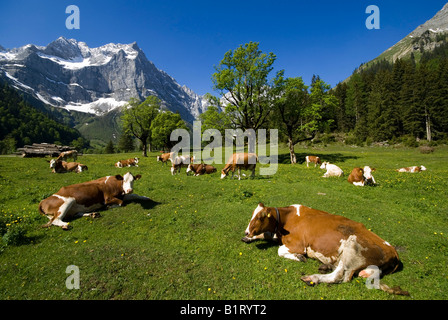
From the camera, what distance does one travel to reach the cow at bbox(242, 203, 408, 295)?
4.53 metres

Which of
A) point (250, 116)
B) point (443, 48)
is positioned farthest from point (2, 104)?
point (443, 48)

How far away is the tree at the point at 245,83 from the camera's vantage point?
2681 cm

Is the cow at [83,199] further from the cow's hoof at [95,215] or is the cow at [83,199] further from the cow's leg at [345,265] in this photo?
the cow's leg at [345,265]

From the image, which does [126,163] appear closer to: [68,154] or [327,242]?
[68,154]

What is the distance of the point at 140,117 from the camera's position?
4516cm

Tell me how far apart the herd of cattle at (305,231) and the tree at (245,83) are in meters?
21.0

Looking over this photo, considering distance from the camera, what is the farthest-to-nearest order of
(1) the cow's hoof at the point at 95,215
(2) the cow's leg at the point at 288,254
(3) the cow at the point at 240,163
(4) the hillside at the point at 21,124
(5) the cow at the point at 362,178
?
(4) the hillside at the point at 21,124
(3) the cow at the point at 240,163
(5) the cow at the point at 362,178
(1) the cow's hoof at the point at 95,215
(2) the cow's leg at the point at 288,254

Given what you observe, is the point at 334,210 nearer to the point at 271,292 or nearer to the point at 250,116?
the point at 271,292

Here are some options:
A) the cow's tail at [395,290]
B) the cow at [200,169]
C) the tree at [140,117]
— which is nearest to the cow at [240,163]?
the cow at [200,169]

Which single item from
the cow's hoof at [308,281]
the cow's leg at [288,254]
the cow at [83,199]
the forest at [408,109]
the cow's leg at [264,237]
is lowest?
the cow's hoof at [308,281]

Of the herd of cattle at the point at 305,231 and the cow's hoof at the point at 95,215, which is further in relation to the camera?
the cow's hoof at the point at 95,215

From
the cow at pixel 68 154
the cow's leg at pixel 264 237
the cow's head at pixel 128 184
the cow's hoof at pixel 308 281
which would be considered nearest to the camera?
the cow's hoof at pixel 308 281

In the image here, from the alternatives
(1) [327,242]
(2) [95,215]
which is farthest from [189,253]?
(2) [95,215]

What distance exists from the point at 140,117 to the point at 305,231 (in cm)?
4638
